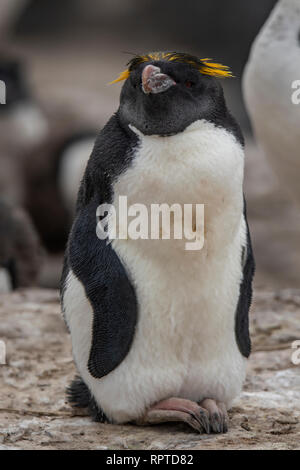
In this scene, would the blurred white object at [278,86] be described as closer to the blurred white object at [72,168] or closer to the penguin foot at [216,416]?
the penguin foot at [216,416]

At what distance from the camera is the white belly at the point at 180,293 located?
7.48ft

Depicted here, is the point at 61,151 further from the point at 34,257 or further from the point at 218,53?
the point at 218,53

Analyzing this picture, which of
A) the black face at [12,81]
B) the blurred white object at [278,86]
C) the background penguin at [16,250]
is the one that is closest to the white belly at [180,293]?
the blurred white object at [278,86]

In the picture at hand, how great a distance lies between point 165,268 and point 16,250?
2540 mm

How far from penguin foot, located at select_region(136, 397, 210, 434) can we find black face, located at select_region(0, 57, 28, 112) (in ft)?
20.8

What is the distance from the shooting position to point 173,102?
2291 mm

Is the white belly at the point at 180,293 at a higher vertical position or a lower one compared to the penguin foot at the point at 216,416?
higher

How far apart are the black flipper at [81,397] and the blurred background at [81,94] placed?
1.03m

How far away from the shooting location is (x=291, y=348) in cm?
337

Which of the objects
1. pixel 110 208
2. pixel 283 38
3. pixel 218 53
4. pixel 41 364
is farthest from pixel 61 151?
pixel 218 53

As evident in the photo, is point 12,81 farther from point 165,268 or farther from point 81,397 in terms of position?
point 165,268

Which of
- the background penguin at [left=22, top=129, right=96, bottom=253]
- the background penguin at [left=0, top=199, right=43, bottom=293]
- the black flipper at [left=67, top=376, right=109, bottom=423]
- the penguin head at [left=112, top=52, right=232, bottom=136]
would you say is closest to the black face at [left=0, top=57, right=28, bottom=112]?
the background penguin at [left=22, top=129, right=96, bottom=253]

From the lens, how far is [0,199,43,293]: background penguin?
186 inches

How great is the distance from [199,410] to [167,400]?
10 centimetres
